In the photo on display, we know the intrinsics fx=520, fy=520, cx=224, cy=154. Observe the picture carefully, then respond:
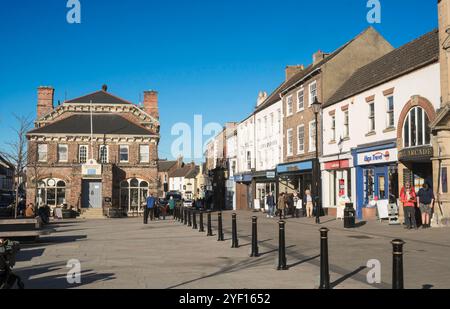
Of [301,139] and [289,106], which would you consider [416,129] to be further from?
[289,106]

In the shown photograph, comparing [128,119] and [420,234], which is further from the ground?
[128,119]

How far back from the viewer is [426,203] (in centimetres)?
2064

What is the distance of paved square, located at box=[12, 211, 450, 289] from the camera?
30.7 feet

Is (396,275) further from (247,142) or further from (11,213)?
(247,142)

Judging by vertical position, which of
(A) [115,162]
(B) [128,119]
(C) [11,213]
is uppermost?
(B) [128,119]

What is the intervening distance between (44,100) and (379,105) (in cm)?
3882

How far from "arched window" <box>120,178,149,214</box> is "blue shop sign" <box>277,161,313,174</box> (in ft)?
47.4

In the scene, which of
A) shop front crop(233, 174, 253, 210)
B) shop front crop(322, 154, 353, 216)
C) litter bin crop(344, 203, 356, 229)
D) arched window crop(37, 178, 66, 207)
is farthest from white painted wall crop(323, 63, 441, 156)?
arched window crop(37, 178, 66, 207)

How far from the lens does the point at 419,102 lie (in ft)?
74.3

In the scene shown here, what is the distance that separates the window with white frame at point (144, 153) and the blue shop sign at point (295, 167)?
14.0 metres

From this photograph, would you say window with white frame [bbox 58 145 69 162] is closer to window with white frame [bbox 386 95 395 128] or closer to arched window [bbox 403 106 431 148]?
window with white frame [bbox 386 95 395 128]

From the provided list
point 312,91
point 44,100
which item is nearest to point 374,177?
point 312,91
